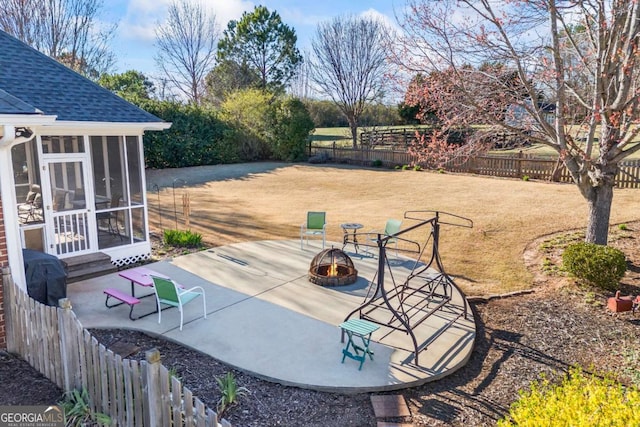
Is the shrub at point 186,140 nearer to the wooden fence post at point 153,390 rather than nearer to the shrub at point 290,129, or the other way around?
the shrub at point 290,129

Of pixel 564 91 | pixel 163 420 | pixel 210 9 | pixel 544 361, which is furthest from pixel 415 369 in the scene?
pixel 210 9

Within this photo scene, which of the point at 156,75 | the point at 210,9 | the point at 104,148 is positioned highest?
the point at 210,9

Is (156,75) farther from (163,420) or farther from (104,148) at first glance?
(163,420)

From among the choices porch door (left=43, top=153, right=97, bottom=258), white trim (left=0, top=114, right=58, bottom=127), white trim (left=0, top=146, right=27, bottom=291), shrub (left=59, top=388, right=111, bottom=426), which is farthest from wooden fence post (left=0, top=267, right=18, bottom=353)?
porch door (left=43, top=153, right=97, bottom=258)

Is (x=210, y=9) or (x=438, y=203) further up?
(x=210, y=9)

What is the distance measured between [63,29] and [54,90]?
21.0 meters

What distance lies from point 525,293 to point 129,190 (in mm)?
7479

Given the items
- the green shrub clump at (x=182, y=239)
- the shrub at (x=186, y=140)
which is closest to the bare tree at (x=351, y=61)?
the shrub at (x=186, y=140)

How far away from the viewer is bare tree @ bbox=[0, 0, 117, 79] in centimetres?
2295

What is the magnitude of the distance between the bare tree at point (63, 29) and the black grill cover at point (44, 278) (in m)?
22.7

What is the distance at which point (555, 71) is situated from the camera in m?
7.12

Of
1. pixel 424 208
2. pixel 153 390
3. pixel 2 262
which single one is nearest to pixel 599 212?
pixel 424 208

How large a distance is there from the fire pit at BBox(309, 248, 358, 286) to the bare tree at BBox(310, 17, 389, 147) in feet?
81.8

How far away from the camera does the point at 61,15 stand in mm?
24438
